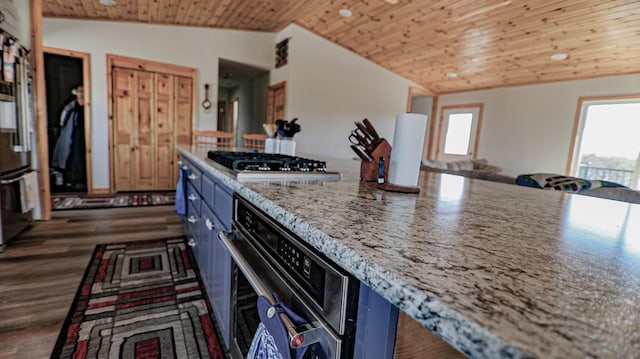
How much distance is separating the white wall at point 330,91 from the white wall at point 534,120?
2162 mm

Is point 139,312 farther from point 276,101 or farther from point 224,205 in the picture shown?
point 276,101

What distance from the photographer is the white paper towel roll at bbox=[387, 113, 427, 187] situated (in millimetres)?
1021

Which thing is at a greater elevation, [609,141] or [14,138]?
[609,141]

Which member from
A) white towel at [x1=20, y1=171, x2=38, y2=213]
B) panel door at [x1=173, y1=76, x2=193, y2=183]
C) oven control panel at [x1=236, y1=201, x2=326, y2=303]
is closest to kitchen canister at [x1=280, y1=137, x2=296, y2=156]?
Result: oven control panel at [x1=236, y1=201, x2=326, y2=303]

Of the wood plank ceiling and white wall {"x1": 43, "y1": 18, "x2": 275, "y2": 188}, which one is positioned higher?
the wood plank ceiling

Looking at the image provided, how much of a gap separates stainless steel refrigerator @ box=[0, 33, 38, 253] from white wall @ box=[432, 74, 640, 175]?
765 cm

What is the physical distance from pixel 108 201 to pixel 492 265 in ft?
16.5

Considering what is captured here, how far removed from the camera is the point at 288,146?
213 cm

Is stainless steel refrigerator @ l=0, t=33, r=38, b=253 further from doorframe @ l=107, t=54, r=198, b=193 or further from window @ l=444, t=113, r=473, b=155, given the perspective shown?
window @ l=444, t=113, r=473, b=155

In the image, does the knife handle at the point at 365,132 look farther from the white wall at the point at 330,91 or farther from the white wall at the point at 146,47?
the white wall at the point at 146,47

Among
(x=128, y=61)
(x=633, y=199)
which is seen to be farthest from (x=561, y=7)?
(x=128, y=61)

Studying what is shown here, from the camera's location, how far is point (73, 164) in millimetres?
4906

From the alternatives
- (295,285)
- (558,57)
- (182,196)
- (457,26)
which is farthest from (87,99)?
(558,57)

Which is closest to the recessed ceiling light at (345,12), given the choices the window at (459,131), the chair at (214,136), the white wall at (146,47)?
the white wall at (146,47)
